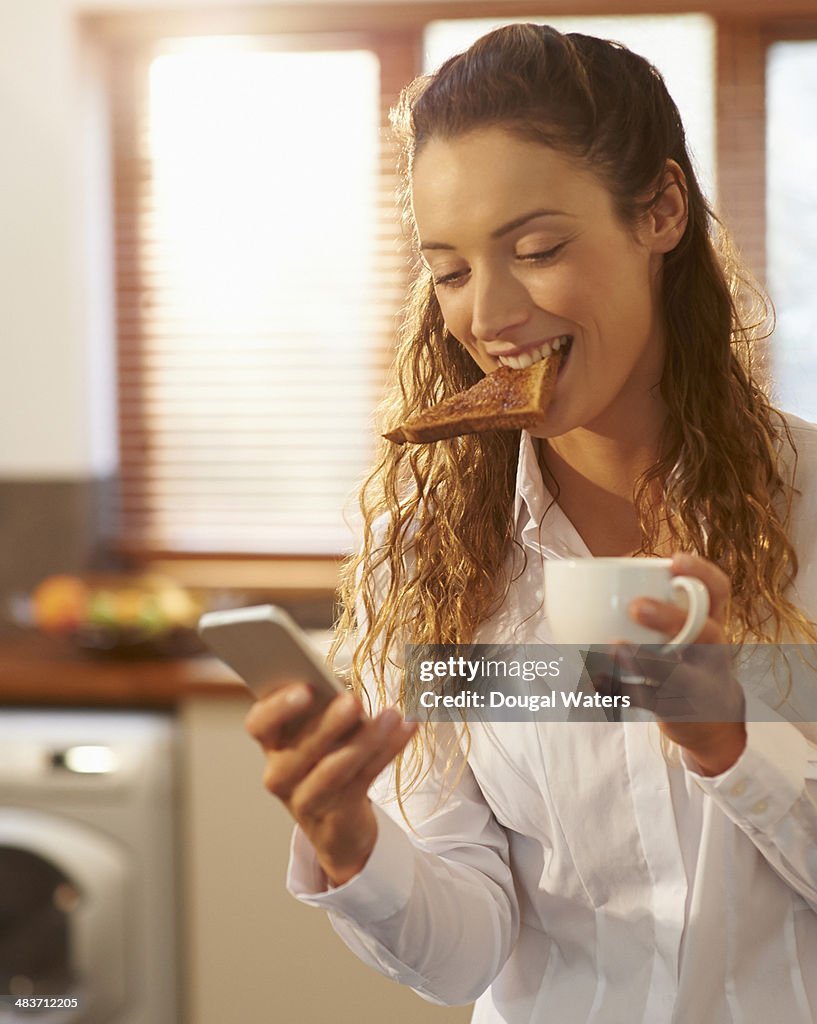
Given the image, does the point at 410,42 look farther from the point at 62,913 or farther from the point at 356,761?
the point at 356,761

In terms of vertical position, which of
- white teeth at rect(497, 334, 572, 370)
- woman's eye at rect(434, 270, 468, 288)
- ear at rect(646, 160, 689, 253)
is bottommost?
white teeth at rect(497, 334, 572, 370)

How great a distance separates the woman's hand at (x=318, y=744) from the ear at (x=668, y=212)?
0.45 m

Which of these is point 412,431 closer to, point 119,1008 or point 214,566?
point 119,1008

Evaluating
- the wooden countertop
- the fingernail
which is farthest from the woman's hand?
the wooden countertop

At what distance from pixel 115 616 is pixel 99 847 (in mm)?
374

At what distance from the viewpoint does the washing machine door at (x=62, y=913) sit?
1.84m

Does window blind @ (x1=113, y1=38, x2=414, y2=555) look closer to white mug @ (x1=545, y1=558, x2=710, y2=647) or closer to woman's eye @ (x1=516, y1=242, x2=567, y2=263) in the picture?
woman's eye @ (x1=516, y1=242, x2=567, y2=263)

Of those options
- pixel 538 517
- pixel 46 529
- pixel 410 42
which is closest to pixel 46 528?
pixel 46 529

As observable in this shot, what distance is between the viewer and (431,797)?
954mm

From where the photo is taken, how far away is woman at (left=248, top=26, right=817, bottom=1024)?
82 cm

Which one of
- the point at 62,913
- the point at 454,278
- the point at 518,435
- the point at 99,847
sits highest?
the point at 454,278

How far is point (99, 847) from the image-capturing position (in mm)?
1870

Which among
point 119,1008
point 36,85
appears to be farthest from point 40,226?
point 119,1008

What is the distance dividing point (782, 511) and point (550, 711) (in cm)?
23
